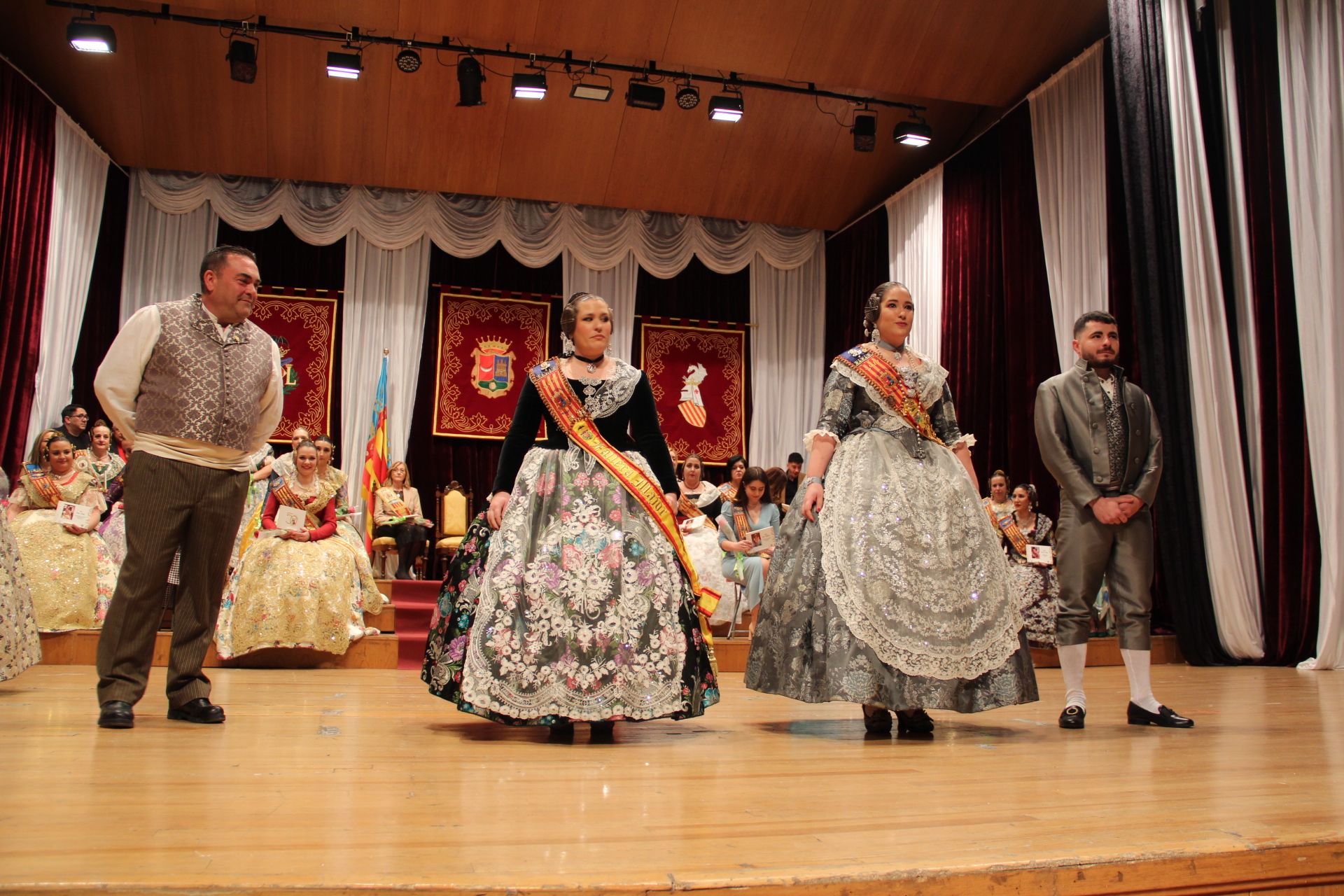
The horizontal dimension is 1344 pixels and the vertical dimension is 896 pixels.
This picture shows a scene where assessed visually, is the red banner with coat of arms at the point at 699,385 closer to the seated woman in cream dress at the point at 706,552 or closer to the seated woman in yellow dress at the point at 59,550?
the seated woman in cream dress at the point at 706,552

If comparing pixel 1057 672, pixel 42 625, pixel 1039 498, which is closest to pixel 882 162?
pixel 1039 498

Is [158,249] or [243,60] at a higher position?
[243,60]

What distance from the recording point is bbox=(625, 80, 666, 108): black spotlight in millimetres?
8141

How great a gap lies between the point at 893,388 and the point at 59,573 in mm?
4415

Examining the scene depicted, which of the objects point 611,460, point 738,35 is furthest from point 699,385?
point 611,460

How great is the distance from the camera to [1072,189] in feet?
25.0

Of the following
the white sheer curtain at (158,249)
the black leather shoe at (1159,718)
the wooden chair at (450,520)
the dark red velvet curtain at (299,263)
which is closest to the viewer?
the black leather shoe at (1159,718)

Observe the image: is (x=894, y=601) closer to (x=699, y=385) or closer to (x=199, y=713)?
(x=199, y=713)

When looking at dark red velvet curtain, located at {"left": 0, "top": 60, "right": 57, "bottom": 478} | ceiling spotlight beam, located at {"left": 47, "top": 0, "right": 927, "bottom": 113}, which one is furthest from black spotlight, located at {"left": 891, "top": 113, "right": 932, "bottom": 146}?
dark red velvet curtain, located at {"left": 0, "top": 60, "right": 57, "bottom": 478}

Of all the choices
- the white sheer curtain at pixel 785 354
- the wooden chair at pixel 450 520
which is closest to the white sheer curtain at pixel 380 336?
the wooden chair at pixel 450 520

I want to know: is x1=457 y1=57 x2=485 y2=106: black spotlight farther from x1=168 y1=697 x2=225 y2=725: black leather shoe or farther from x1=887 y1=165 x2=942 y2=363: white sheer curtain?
x1=168 y1=697 x2=225 y2=725: black leather shoe

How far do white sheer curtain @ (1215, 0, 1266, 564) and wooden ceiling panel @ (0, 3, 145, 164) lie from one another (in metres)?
7.47

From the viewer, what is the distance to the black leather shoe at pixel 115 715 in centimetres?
296

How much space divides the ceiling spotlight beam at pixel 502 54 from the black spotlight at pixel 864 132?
10.7 inches
